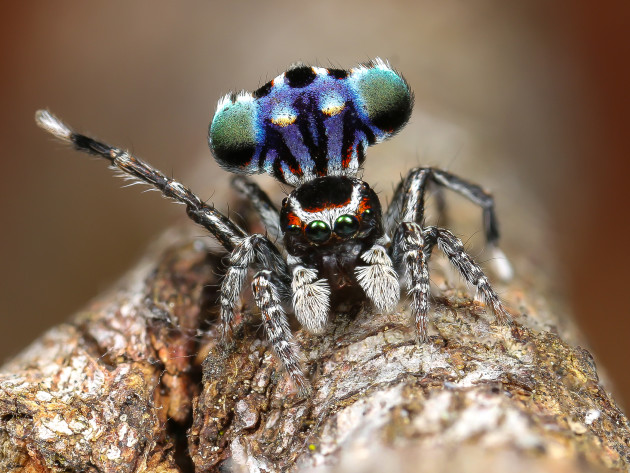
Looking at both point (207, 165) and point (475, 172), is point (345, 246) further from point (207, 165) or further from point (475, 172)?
point (207, 165)

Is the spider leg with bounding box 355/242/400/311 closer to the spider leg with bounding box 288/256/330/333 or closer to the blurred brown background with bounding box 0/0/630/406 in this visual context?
the spider leg with bounding box 288/256/330/333

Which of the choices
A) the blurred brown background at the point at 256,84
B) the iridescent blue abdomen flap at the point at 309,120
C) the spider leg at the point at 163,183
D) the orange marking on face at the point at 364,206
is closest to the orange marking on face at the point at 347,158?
the iridescent blue abdomen flap at the point at 309,120

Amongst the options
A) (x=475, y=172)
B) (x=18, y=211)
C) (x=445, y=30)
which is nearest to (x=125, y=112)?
(x=18, y=211)

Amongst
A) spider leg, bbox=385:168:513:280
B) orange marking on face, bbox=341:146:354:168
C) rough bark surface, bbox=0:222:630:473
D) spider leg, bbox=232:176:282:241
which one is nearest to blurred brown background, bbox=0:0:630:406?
spider leg, bbox=385:168:513:280

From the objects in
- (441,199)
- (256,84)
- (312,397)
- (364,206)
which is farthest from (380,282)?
(256,84)

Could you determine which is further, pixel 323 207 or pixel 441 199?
pixel 441 199

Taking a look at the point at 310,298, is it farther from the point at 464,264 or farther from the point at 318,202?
the point at 464,264
